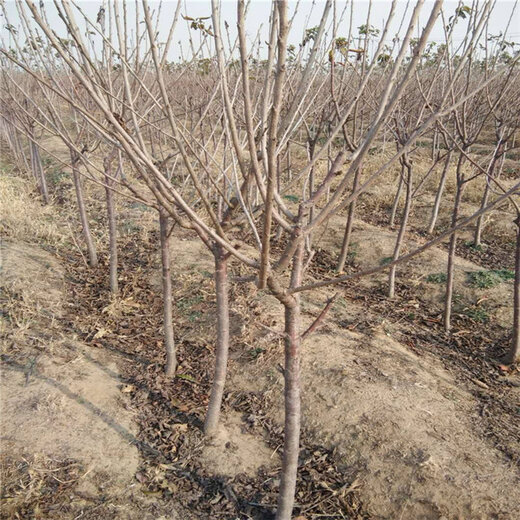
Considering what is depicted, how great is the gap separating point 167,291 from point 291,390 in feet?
4.74

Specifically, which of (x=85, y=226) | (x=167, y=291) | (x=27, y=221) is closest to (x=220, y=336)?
(x=167, y=291)

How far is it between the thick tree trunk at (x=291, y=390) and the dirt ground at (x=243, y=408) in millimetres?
123

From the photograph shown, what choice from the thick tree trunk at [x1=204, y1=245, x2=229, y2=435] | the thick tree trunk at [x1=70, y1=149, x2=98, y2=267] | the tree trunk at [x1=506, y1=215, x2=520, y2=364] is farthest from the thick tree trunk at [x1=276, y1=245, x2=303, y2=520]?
the thick tree trunk at [x1=70, y1=149, x2=98, y2=267]

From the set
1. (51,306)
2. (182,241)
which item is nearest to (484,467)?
(51,306)

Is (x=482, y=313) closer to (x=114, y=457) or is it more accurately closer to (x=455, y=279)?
(x=455, y=279)

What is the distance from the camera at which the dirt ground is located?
2.29 m

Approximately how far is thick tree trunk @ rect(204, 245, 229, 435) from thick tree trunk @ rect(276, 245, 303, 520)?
0.61 meters

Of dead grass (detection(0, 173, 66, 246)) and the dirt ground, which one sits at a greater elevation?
dead grass (detection(0, 173, 66, 246))

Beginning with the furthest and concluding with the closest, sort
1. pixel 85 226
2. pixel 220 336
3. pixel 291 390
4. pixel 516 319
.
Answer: pixel 85 226, pixel 516 319, pixel 220 336, pixel 291 390

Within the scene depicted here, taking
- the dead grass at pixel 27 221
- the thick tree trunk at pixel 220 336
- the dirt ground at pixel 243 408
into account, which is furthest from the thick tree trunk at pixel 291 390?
the dead grass at pixel 27 221

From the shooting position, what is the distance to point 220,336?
8.14ft

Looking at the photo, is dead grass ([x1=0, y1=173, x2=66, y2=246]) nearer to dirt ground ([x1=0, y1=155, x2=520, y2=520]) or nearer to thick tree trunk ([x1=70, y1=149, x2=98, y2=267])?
thick tree trunk ([x1=70, y1=149, x2=98, y2=267])

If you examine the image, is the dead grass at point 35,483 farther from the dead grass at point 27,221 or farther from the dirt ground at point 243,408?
the dead grass at point 27,221

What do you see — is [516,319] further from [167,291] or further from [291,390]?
[167,291]
